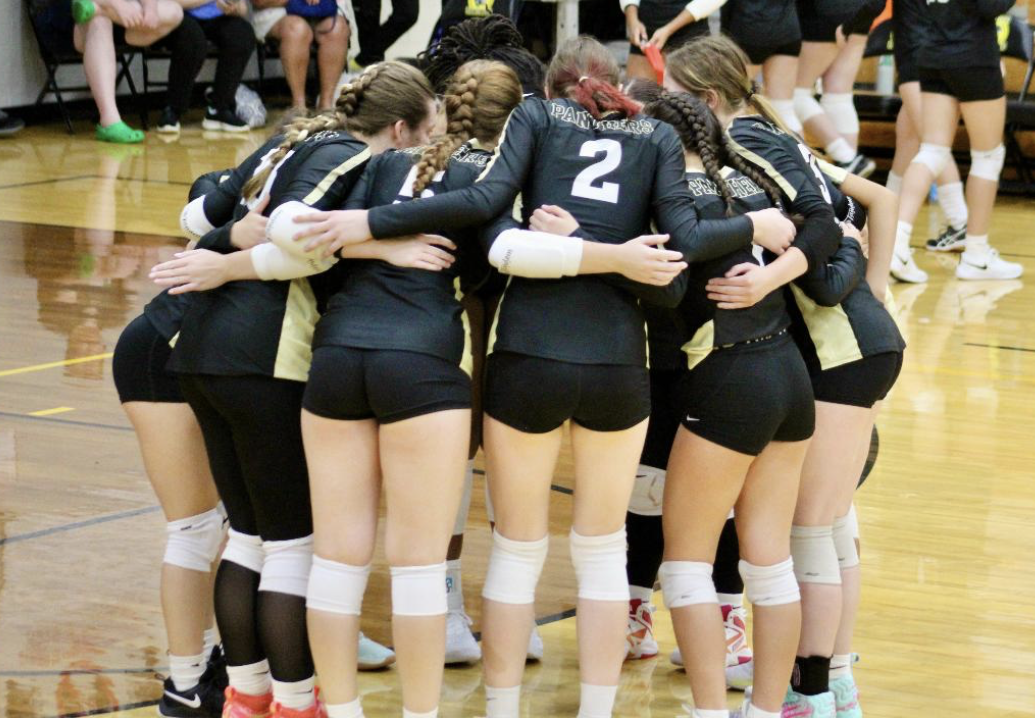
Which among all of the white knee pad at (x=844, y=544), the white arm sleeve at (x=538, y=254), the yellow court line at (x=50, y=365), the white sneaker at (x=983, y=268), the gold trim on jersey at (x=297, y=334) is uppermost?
the white arm sleeve at (x=538, y=254)

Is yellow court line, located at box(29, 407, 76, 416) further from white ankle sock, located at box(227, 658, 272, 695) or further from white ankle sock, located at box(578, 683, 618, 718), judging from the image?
white ankle sock, located at box(578, 683, 618, 718)

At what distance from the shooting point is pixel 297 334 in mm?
2650

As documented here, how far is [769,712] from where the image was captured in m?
2.70

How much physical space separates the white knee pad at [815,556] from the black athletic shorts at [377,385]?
0.78 metres

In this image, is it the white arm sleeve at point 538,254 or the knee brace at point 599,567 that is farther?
the knee brace at point 599,567

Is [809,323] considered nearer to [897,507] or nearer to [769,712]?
[769,712]

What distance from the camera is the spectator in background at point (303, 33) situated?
11062mm

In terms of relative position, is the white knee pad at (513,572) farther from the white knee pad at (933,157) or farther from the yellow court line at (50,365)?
the white knee pad at (933,157)

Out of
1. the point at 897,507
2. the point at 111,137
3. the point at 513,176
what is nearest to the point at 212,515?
the point at 513,176

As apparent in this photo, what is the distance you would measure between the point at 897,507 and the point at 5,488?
257 cm

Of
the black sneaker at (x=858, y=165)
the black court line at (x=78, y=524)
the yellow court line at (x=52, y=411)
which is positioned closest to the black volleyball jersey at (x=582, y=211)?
the black court line at (x=78, y=524)

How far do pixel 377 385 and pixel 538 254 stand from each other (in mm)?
360

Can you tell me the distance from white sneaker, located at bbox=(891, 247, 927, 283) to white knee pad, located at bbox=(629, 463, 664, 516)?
420cm

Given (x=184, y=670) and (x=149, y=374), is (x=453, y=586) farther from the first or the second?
(x=149, y=374)
